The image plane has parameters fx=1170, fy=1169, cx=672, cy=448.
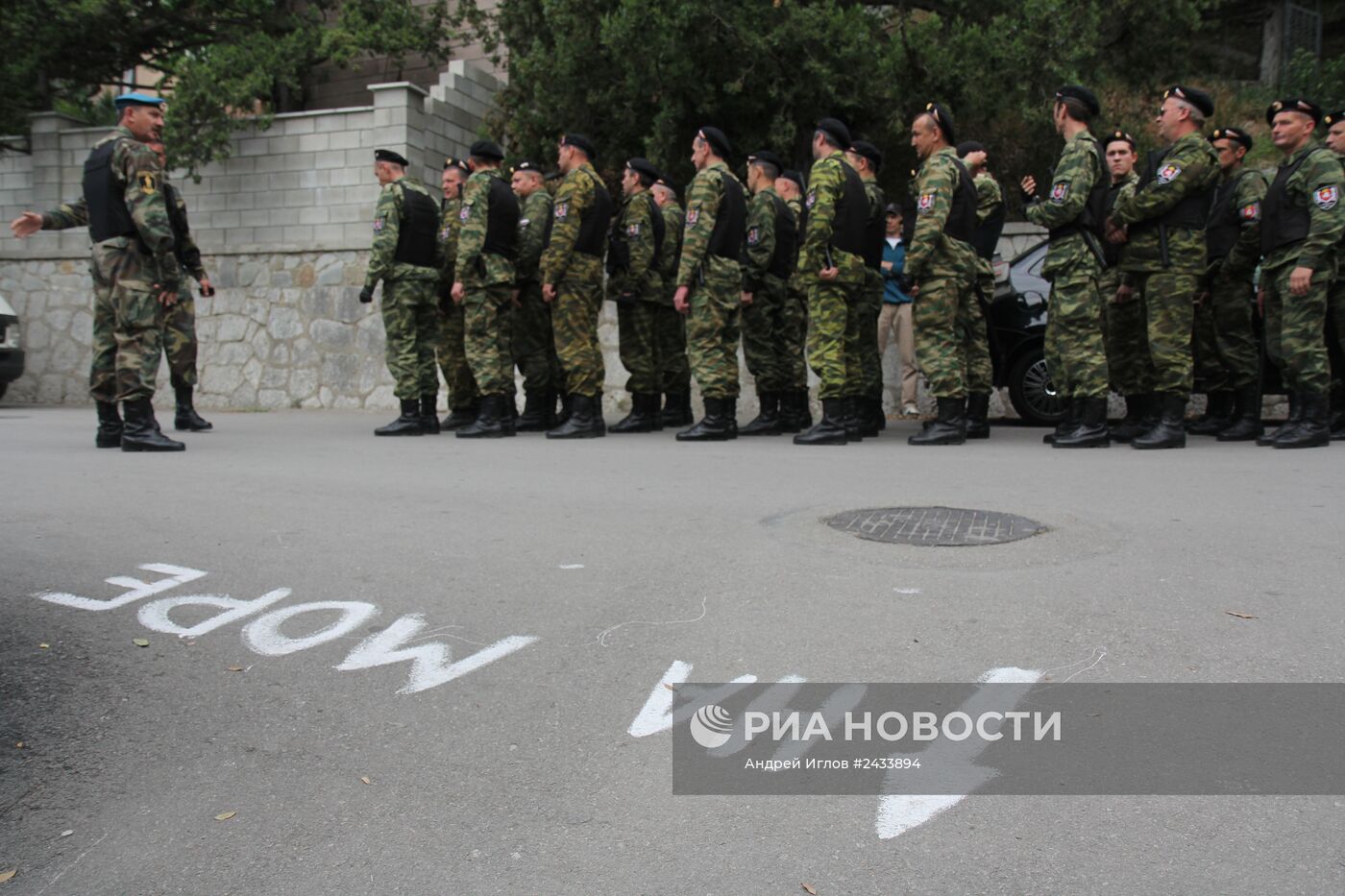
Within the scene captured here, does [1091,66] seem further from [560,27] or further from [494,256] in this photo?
[494,256]

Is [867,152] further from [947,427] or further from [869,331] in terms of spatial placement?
[947,427]

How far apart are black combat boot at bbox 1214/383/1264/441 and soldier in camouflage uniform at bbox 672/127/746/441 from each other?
3733 millimetres

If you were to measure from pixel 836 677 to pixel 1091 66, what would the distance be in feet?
37.9

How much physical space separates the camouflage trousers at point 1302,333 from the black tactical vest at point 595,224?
4.97 m

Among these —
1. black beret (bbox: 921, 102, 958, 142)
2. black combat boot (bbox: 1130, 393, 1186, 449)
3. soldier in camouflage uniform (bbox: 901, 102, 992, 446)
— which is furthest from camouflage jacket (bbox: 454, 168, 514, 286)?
black combat boot (bbox: 1130, 393, 1186, 449)

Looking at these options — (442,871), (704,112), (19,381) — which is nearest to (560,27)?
(704,112)

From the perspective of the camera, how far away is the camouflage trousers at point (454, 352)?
1022 cm

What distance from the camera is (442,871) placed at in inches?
93.0

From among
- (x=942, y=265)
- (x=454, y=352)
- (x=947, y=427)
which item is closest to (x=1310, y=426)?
(x=947, y=427)

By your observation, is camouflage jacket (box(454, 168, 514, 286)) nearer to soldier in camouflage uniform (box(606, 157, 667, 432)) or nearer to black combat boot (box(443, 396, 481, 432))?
soldier in camouflage uniform (box(606, 157, 667, 432))

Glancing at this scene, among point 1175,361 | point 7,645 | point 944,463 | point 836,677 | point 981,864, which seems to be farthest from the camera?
point 1175,361

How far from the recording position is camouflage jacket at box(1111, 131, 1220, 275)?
7.62 metres

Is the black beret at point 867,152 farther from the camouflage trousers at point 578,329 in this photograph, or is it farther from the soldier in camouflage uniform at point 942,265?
the camouflage trousers at point 578,329

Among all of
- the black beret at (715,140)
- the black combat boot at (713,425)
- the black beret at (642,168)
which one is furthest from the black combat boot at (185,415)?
the black beret at (715,140)
